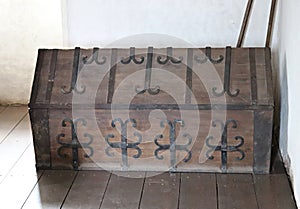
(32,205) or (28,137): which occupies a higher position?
(28,137)

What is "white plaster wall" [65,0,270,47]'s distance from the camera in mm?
2803

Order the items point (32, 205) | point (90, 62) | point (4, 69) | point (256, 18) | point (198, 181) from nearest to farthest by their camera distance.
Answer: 1. point (32, 205)
2. point (198, 181)
3. point (90, 62)
4. point (256, 18)
5. point (4, 69)

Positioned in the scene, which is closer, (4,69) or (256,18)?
(256,18)

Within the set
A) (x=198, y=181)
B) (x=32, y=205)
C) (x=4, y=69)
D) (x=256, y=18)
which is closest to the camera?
(x=32, y=205)

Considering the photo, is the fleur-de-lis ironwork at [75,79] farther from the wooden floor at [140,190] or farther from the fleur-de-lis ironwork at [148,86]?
the wooden floor at [140,190]

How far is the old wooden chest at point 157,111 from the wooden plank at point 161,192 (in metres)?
0.08

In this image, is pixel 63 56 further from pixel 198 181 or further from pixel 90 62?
pixel 198 181

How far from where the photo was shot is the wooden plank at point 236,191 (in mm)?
2160

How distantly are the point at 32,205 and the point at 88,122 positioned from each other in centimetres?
49

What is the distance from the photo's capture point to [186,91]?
7.92 ft

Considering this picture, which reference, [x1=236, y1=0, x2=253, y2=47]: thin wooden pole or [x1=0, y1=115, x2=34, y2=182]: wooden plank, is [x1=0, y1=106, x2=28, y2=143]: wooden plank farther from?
[x1=236, y1=0, x2=253, y2=47]: thin wooden pole

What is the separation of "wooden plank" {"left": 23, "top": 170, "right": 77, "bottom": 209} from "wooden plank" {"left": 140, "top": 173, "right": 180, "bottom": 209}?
0.38m

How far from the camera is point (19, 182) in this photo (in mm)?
2424

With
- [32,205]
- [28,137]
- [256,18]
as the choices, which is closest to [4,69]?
[28,137]
